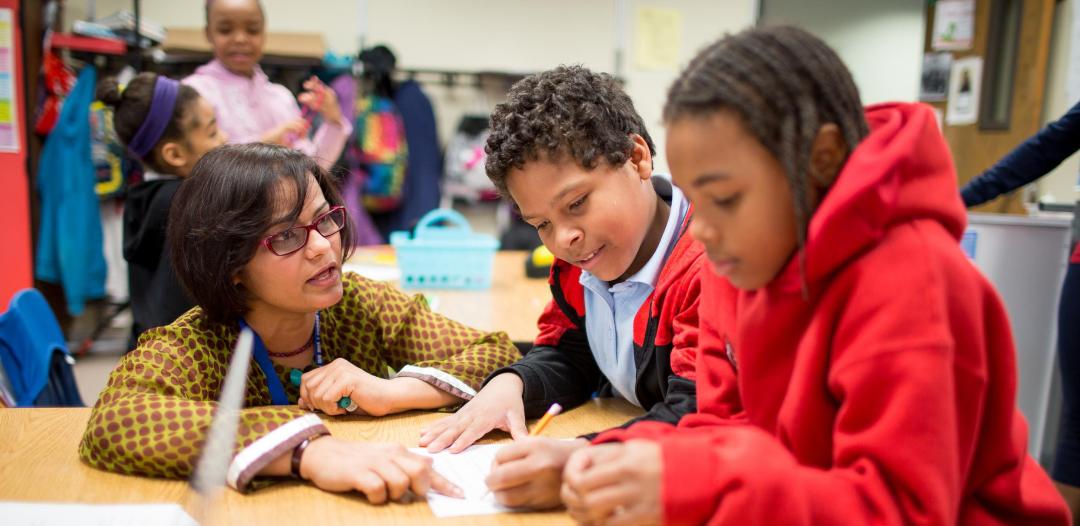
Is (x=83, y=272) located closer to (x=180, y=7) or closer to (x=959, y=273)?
(x=180, y=7)

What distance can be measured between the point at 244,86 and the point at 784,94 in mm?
2574

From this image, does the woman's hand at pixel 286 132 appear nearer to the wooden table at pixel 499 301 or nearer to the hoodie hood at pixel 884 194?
the wooden table at pixel 499 301

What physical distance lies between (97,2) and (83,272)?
1.59 meters

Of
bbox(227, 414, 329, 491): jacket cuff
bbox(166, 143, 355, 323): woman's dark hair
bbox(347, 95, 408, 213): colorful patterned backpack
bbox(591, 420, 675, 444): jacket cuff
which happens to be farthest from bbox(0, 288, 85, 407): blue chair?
bbox(347, 95, 408, 213): colorful patterned backpack

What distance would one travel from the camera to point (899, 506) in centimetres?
58

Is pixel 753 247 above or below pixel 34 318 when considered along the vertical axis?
above

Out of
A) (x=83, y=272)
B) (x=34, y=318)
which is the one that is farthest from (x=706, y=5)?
(x=34, y=318)

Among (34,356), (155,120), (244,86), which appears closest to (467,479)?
(34,356)

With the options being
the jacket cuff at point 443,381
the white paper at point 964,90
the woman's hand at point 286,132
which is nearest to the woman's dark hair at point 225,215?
the jacket cuff at point 443,381

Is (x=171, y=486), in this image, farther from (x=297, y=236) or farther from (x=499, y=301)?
(x=499, y=301)

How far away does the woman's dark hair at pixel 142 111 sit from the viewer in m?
1.96

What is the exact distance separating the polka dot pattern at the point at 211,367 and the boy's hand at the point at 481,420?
0.12 m

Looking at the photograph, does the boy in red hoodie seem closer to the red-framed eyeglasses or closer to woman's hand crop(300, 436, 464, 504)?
woman's hand crop(300, 436, 464, 504)

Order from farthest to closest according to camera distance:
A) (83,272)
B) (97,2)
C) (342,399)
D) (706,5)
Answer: (706,5)
(97,2)
(83,272)
(342,399)
